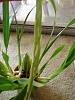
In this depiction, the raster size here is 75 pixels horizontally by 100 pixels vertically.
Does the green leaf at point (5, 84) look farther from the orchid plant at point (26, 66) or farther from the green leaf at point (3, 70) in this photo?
the green leaf at point (3, 70)

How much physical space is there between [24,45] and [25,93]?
20.8 inches

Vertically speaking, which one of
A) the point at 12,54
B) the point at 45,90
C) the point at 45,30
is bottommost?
the point at 45,90

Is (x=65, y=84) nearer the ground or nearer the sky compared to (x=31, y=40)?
nearer the ground

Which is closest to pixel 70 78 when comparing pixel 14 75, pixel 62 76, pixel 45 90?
pixel 62 76

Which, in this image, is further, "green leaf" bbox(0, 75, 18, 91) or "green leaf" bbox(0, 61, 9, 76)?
"green leaf" bbox(0, 61, 9, 76)

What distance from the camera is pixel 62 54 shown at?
118 centimetres

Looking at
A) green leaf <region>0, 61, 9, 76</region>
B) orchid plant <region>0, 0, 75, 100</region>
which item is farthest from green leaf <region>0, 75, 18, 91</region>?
green leaf <region>0, 61, 9, 76</region>

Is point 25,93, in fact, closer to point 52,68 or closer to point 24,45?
point 52,68

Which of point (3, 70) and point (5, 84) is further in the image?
point (3, 70)

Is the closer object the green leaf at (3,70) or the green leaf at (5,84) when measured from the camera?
the green leaf at (5,84)

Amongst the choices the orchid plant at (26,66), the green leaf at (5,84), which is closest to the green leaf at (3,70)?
the orchid plant at (26,66)

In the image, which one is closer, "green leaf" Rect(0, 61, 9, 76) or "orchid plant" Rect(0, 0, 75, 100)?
"orchid plant" Rect(0, 0, 75, 100)

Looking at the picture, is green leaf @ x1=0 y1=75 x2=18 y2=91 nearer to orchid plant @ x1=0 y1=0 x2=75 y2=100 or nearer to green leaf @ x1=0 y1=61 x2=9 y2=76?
orchid plant @ x1=0 y1=0 x2=75 y2=100

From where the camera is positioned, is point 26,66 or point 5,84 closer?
point 5,84
